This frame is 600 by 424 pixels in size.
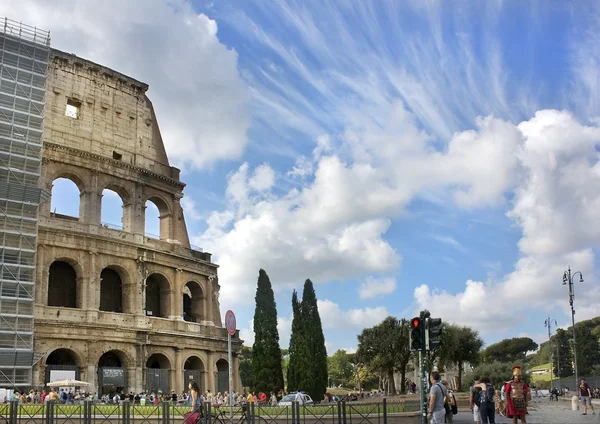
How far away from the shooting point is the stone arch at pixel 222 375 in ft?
146

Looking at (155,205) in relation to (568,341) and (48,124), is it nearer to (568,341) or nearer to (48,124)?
(48,124)

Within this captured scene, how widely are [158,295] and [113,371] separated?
738 cm

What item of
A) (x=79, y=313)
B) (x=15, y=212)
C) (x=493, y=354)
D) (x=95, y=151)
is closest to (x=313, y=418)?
(x=79, y=313)

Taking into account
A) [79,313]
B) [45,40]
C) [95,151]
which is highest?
[45,40]

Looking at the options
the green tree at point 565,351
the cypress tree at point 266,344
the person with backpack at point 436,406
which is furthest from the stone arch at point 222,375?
the green tree at point 565,351

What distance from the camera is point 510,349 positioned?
4405 inches

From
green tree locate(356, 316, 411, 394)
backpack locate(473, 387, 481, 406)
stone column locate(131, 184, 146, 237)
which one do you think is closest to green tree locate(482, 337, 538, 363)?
green tree locate(356, 316, 411, 394)

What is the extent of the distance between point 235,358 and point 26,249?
15.6m

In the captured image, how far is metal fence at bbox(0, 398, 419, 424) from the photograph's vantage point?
757 inches

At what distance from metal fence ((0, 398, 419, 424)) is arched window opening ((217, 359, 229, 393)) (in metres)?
21.8

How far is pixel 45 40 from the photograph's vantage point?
129ft

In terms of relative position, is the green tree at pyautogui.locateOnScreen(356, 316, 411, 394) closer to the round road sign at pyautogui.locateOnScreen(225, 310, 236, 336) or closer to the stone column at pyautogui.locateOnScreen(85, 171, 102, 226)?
the stone column at pyautogui.locateOnScreen(85, 171, 102, 226)

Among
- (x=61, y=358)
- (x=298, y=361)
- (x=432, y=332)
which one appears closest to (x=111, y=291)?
(x=61, y=358)

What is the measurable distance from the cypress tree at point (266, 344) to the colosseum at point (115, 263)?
249cm
